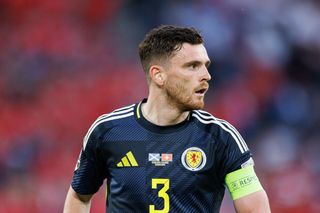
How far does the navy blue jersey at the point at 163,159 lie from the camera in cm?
383

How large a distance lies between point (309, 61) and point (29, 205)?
3.47 m

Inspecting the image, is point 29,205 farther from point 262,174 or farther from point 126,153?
point 126,153

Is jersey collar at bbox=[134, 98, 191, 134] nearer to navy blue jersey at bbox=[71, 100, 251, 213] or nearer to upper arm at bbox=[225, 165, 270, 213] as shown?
navy blue jersey at bbox=[71, 100, 251, 213]

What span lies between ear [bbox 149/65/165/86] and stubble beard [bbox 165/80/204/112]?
54 mm

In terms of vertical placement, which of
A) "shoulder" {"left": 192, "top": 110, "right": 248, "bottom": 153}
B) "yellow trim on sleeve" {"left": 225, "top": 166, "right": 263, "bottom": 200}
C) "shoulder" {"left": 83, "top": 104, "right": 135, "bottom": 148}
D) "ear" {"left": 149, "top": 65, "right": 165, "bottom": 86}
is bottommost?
"yellow trim on sleeve" {"left": 225, "top": 166, "right": 263, "bottom": 200}

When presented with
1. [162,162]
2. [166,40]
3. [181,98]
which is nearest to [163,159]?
[162,162]

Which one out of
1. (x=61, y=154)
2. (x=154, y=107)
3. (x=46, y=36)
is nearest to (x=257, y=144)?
(x=61, y=154)

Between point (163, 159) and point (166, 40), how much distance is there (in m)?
0.63

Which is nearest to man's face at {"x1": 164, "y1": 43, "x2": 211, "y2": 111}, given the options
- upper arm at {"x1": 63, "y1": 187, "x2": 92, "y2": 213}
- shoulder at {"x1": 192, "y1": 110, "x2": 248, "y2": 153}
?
shoulder at {"x1": 192, "y1": 110, "x2": 248, "y2": 153}

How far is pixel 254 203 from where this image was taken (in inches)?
146

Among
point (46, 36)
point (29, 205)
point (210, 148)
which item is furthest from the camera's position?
point (46, 36)

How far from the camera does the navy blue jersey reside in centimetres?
383

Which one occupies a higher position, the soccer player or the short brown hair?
the short brown hair

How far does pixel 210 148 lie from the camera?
386cm
